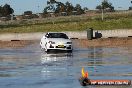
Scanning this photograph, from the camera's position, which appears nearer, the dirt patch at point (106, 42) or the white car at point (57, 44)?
the white car at point (57, 44)

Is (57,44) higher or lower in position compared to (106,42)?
higher

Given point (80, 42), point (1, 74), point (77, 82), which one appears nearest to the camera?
point (77, 82)

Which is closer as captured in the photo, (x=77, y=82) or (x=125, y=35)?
(x=77, y=82)

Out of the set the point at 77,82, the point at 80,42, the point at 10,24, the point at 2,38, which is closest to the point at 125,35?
the point at 80,42

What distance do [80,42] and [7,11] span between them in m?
72.2

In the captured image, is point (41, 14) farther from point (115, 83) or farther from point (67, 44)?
point (115, 83)

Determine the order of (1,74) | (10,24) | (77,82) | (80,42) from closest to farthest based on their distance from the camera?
1. (77,82)
2. (1,74)
3. (80,42)
4. (10,24)

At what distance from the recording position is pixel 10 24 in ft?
221

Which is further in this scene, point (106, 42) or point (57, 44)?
point (106, 42)

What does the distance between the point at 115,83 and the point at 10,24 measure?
54.2 meters

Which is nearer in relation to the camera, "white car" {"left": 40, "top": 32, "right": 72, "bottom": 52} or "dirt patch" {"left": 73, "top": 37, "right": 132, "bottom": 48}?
"white car" {"left": 40, "top": 32, "right": 72, "bottom": 52}

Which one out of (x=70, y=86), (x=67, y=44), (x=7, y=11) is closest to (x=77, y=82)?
(x=70, y=86)

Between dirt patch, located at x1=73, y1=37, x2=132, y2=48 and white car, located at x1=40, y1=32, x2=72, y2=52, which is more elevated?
white car, located at x1=40, y1=32, x2=72, y2=52

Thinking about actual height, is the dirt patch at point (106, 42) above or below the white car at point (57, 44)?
below
